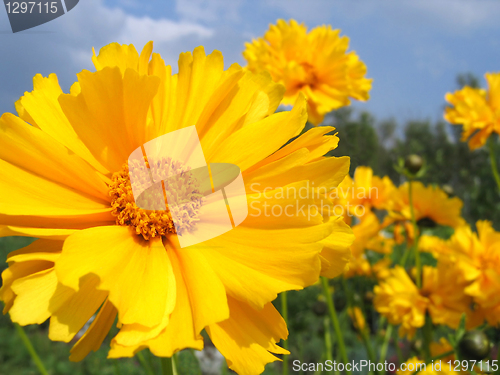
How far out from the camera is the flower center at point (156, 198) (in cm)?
59

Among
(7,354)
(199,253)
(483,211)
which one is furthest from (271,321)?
(483,211)

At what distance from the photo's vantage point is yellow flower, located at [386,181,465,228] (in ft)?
5.68

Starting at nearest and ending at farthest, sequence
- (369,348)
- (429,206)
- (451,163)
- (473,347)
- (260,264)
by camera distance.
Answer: (260,264) < (473,347) < (369,348) < (429,206) < (451,163)

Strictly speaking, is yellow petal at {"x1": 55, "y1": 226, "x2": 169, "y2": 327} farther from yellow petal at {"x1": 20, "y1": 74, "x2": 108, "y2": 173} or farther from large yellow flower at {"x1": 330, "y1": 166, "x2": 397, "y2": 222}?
large yellow flower at {"x1": 330, "y1": 166, "x2": 397, "y2": 222}

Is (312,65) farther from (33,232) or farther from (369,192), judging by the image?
(33,232)

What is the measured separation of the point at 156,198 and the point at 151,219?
0.03 meters

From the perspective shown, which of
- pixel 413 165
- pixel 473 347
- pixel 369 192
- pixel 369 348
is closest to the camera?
pixel 473 347

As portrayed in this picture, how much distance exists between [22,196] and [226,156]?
295 millimetres

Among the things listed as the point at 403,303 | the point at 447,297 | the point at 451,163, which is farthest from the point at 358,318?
the point at 451,163

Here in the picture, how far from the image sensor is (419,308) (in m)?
1.41

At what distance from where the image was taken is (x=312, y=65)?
1.64m

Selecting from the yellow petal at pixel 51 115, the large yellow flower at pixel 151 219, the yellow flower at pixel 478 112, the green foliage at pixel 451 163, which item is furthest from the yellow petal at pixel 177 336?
the green foliage at pixel 451 163

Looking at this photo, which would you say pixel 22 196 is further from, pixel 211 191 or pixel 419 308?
pixel 419 308

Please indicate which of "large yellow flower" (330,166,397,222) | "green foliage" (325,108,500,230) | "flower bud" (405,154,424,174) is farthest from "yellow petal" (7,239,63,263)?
"green foliage" (325,108,500,230)
